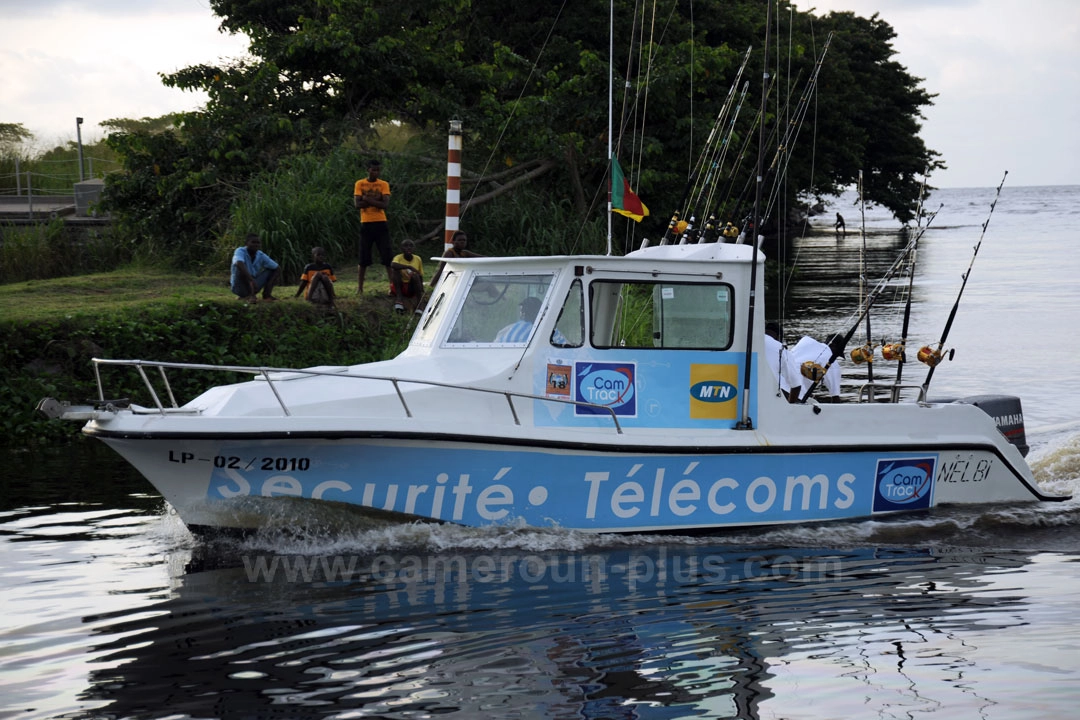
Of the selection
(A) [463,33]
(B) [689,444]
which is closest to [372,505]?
(B) [689,444]

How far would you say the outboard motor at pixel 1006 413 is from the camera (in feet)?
30.5

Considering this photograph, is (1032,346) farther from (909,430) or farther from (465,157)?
(909,430)

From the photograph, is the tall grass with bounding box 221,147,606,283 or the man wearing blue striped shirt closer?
the man wearing blue striped shirt

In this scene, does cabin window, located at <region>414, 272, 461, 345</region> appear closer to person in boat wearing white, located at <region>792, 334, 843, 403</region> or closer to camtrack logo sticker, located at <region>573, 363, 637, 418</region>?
camtrack logo sticker, located at <region>573, 363, 637, 418</region>

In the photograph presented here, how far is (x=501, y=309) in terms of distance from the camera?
799 cm

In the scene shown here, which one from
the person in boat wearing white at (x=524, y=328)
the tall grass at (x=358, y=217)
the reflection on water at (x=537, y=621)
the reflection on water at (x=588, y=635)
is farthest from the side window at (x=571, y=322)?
the tall grass at (x=358, y=217)

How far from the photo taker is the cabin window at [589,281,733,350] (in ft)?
25.9

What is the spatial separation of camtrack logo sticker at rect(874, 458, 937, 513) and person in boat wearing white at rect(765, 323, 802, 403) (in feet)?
2.57

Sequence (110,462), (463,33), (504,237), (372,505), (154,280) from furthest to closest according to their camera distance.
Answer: (463,33)
(504,237)
(154,280)
(110,462)
(372,505)

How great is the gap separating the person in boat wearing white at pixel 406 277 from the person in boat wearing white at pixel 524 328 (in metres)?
5.75

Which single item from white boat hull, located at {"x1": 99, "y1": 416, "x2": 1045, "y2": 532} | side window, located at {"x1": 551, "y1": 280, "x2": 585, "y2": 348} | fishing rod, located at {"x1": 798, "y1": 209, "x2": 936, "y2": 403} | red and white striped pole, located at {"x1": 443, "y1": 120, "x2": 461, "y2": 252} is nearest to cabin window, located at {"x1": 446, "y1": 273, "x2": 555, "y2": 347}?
side window, located at {"x1": 551, "y1": 280, "x2": 585, "y2": 348}

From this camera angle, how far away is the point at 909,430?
833cm

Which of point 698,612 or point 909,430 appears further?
point 909,430

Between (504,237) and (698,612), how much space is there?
12.8m
